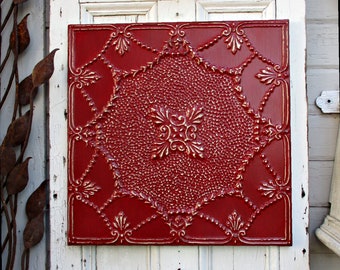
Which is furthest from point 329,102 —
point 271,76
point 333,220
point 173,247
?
point 173,247

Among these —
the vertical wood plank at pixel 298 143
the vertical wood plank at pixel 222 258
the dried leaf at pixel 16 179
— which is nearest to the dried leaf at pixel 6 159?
the dried leaf at pixel 16 179

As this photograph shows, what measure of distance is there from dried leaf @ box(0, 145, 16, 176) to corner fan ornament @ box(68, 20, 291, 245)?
0.14 metres

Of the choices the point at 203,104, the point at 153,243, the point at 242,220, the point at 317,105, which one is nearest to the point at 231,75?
the point at 203,104

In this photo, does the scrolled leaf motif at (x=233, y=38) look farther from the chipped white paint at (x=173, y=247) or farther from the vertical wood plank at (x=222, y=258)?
the vertical wood plank at (x=222, y=258)

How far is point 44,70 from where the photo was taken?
1.07 meters

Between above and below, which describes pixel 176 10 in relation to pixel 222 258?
above

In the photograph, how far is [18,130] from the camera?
1.09m

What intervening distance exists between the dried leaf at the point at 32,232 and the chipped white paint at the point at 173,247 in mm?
35

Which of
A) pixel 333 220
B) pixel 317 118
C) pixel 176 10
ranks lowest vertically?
pixel 333 220

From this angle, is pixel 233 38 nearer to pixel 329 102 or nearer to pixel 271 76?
A: pixel 271 76

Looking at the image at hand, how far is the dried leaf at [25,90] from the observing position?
111cm

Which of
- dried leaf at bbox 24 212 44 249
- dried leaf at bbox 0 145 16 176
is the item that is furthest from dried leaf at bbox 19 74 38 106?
dried leaf at bbox 24 212 44 249

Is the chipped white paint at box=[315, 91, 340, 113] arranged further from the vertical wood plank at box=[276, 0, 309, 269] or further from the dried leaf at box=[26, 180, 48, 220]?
the dried leaf at box=[26, 180, 48, 220]

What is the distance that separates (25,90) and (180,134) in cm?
42
